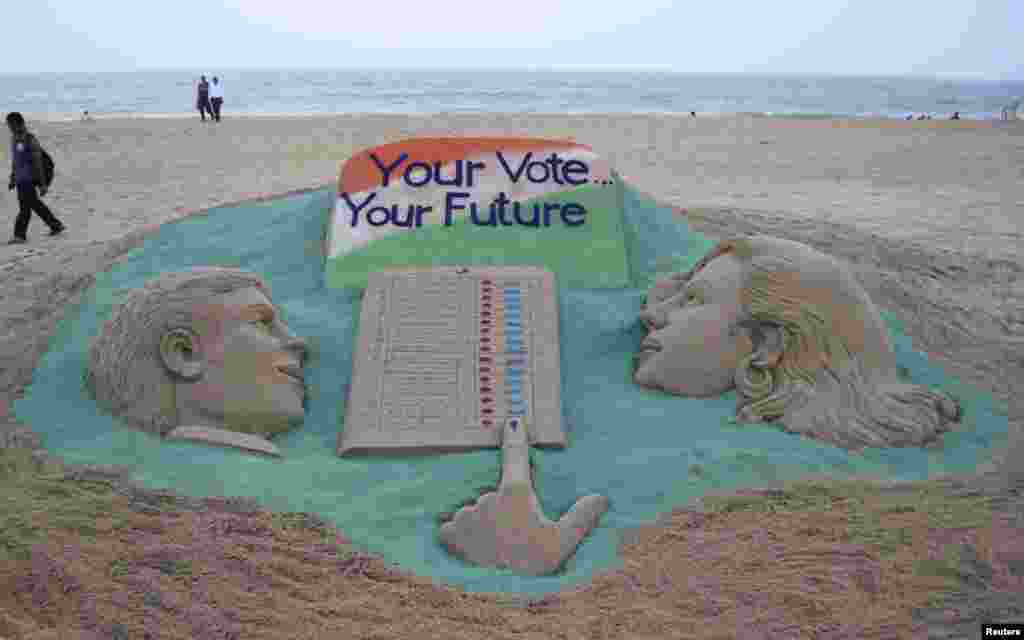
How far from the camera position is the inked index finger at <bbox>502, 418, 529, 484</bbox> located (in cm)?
349

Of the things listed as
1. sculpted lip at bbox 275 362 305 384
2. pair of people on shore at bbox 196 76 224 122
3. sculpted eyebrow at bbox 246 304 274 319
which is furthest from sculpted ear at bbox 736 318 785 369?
pair of people on shore at bbox 196 76 224 122

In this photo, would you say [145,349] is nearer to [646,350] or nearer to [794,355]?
[646,350]

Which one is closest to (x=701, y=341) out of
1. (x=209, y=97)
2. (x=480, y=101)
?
(x=209, y=97)

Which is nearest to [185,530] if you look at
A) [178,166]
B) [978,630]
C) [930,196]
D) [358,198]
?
[978,630]

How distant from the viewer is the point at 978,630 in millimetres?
2572

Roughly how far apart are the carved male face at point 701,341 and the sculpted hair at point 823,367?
6 cm

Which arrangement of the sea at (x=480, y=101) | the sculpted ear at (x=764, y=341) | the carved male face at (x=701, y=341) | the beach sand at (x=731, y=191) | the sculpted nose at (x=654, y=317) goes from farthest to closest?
the sea at (x=480, y=101), the beach sand at (x=731, y=191), the sculpted nose at (x=654, y=317), the carved male face at (x=701, y=341), the sculpted ear at (x=764, y=341)

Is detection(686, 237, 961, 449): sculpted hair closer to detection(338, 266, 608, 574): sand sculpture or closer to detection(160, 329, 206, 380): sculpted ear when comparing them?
detection(338, 266, 608, 574): sand sculpture

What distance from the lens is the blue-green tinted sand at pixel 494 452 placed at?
3.32 metres

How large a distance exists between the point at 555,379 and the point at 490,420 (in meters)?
0.38

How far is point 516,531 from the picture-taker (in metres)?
3.24

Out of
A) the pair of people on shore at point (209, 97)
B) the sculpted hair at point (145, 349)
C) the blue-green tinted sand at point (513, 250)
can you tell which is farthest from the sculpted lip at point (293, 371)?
the pair of people on shore at point (209, 97)

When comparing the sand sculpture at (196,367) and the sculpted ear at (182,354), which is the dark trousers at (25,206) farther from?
the sculpted ear at (182,354)

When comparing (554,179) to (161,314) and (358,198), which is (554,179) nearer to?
(358,198)
